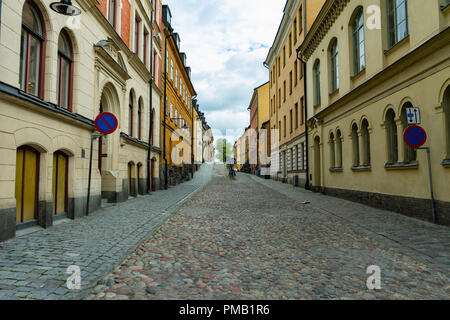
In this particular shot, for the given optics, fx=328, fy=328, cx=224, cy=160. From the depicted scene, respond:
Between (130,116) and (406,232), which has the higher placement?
(130,116)

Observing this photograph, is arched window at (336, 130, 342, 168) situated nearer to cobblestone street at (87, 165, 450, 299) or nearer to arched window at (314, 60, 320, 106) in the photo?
arched window at (314, 60, 320, 106)

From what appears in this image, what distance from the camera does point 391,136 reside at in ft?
35.7

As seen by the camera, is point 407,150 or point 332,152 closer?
point 407,150

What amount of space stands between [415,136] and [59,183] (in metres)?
9.01

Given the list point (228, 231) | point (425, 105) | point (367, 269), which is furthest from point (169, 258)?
point (425, 105)

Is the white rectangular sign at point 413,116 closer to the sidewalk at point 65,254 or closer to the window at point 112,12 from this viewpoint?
the sidewalk at point 65,254

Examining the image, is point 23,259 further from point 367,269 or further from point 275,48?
point 275,48

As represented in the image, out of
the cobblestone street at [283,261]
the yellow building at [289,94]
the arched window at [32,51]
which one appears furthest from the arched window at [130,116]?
the yellow building at [289,94]

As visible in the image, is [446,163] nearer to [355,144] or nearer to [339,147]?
[355,144]

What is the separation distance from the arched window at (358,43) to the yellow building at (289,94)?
828cm

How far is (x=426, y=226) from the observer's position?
25.7 feet

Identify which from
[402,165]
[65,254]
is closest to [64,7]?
[65,254]
